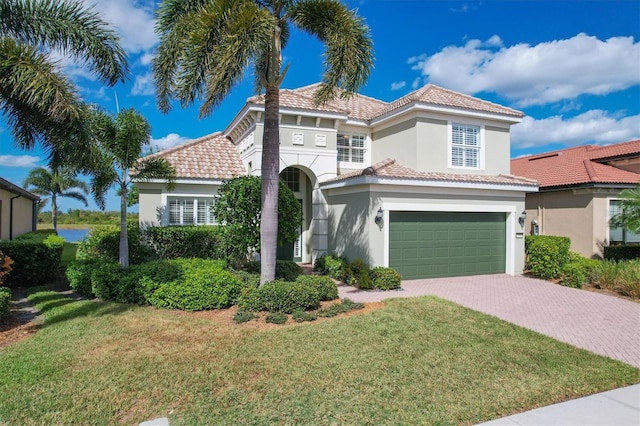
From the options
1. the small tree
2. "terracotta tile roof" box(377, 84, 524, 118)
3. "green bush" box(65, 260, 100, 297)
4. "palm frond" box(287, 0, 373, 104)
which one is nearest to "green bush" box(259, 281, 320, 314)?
the small tree

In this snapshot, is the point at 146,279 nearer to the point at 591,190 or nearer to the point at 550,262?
the point at 550,262

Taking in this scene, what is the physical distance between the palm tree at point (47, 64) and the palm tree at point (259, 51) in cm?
168

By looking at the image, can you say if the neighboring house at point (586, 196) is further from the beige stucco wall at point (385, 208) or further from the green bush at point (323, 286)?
the green bush at point (323, 286)

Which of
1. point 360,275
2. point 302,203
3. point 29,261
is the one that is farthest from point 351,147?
point 29,261

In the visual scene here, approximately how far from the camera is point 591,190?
15836 millimetres

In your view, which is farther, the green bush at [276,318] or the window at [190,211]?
the window at [190,211]

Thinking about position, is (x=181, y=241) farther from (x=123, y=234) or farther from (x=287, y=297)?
(x=287, y=297)

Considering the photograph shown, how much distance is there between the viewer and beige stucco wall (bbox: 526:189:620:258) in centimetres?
1582

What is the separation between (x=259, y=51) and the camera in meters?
7.59

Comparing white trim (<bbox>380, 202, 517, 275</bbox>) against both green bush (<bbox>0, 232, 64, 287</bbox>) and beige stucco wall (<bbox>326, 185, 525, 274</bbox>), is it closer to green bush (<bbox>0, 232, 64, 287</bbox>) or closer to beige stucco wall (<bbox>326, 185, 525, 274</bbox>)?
beige stucco wall (<bbox>326, 185, 525, 274</bbox>)

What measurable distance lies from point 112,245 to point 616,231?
69.7 feet

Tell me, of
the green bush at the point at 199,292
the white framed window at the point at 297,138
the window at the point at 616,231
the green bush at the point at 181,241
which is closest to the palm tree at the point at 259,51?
the green bush at the point at 199,292

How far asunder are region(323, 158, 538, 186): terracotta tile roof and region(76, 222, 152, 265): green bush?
7.45m

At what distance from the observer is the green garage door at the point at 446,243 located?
13.1m
